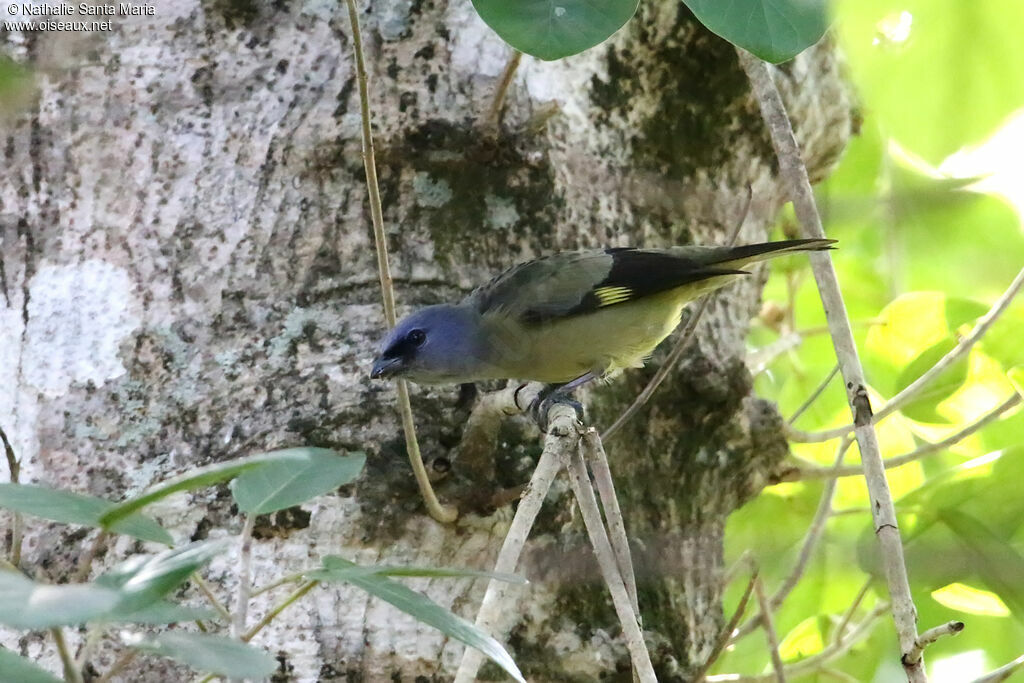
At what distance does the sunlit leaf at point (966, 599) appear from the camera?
2.46 meters

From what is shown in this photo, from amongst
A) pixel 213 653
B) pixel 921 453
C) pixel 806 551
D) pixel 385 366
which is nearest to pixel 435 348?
pixel 385 366

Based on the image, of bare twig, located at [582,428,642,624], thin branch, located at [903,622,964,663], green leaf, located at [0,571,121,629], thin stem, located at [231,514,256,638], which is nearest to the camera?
green leaf, located at [0,571,121,629]

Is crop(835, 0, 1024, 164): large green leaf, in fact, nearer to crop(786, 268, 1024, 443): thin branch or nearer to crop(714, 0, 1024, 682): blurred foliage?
crop(714, 0, 1024, 682): blurred foliage

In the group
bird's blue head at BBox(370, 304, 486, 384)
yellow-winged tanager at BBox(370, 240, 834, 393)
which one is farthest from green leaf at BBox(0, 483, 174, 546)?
yellow-winged tanager at BBox(370, 240, 834, 393)

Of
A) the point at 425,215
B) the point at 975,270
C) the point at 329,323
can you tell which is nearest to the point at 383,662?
the point at 329,323

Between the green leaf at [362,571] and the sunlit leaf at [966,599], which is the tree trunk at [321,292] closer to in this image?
the sunlit leaf at [966,599]

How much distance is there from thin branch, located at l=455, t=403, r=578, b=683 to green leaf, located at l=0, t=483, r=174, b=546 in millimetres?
395

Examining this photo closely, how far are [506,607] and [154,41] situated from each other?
1.47 meters

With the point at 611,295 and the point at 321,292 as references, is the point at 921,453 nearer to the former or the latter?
the point at 611,295

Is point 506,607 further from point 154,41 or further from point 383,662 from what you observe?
point 154,41

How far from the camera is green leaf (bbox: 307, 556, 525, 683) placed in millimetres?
1101

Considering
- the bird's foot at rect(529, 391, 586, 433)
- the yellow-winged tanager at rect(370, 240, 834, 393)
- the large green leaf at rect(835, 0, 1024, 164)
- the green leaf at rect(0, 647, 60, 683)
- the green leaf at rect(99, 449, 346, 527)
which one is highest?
the large green leaf at rect(835, 0, 1024, 164)

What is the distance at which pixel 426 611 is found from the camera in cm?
112

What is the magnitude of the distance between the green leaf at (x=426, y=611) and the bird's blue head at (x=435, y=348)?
34.5 inches
